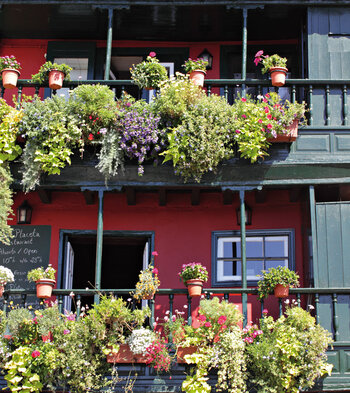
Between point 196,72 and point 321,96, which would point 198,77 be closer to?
point 196,72

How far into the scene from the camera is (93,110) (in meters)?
11.7

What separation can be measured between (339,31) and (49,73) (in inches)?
178

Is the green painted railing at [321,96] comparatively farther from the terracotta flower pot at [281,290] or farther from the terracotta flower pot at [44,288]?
the terracotta flower pot at [44,288]

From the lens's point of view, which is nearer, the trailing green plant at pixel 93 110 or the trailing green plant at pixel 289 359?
the trailing green plant at pixel 289 359

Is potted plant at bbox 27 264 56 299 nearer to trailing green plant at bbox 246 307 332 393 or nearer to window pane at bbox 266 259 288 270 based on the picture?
trailing green plant at bbox 246 307 332 393

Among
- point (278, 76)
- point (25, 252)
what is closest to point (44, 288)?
point (25, 252)

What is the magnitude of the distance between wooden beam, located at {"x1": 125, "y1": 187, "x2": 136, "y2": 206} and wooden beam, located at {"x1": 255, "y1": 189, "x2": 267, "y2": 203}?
1.92 meters

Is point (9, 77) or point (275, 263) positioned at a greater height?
point (9, 77)

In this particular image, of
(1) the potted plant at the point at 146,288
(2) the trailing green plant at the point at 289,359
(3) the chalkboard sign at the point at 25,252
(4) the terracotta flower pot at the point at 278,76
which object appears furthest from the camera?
(3) the chalkboard sign at the point at 25,252

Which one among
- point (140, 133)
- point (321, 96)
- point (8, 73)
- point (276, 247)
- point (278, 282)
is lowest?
point (278, 282)

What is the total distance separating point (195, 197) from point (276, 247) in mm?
1511

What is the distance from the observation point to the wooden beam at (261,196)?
12.6m

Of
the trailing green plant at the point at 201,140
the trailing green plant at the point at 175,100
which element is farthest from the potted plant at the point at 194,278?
the trailing green plant at the point at 175,100

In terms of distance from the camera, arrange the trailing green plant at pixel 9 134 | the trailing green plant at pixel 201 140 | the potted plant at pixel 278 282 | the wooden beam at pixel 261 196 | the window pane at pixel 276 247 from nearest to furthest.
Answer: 1. the potted plant at pixel 278 282
2. the trailing green plant at pixel 201 140
3. the trailing green plant at pixel 9 134
4. the wooden beam at pixel 261 196
5. the window pane at pixel 276 247
